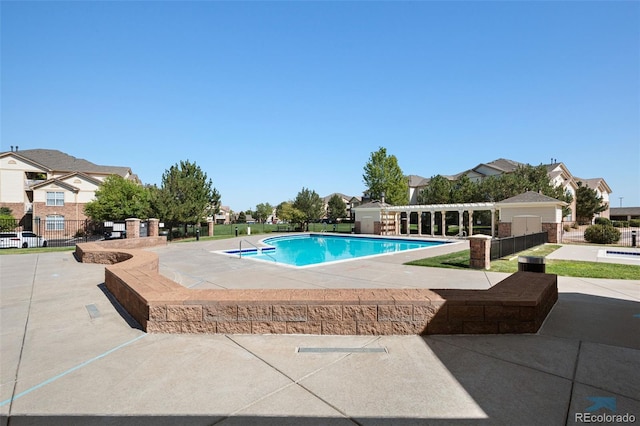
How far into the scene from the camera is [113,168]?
41.5 meters

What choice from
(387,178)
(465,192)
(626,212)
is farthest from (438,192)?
(626,212)

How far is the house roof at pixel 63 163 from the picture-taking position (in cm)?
3722

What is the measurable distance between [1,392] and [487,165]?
170 feet

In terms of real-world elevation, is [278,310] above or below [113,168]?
below

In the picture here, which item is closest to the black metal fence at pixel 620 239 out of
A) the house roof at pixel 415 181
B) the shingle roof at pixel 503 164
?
the shingle roof at pixel 503 164

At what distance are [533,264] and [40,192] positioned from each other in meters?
42.7

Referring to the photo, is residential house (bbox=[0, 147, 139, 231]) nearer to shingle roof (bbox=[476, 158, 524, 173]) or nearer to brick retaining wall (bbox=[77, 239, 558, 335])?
brick retaining wall (bbox=[77, 239, 558, 335])

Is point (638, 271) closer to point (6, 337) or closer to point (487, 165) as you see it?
point (6, 337)

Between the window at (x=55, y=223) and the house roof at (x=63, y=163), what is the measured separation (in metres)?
8.45

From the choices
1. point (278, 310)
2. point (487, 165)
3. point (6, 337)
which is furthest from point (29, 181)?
point (487, 165)

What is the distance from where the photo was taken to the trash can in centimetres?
706

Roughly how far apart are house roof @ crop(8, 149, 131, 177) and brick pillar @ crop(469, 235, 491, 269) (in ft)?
145

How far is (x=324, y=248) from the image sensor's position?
79.4 feet

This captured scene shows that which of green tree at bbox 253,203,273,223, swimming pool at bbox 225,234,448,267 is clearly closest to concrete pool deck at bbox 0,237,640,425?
swimming pool at bbox 225,234,448,267
